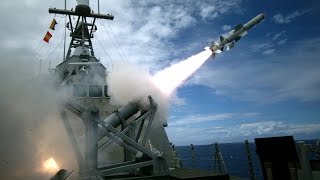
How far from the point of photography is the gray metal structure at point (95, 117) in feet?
30.6

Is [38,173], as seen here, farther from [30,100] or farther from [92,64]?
[92,64]

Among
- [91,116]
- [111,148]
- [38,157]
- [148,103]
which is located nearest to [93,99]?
[111,148]

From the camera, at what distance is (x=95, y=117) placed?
9352 millimetres

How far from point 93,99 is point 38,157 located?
5.11 meters

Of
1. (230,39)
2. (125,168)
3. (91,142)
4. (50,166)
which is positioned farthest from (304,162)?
(50,166)

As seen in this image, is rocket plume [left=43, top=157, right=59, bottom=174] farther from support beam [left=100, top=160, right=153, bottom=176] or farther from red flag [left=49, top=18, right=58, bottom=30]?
red flag [left=49, top=18, right=58, bottom=30]

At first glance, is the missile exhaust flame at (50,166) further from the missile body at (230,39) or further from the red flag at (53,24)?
the red flag at (53,24)

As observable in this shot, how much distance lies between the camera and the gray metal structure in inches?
367

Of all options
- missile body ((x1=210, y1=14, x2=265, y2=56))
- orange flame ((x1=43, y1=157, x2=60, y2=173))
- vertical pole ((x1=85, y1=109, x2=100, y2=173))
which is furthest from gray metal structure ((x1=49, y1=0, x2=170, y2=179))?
missile body ((x1=210, y1=14, x2=265, y2=56))

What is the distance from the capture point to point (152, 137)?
49.2 feet

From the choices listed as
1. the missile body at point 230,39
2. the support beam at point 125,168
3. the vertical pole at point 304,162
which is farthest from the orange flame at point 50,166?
the vertical pole at point 304,162

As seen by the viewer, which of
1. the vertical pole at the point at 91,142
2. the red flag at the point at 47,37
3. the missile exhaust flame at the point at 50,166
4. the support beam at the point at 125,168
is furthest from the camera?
the red flag at the point at 47,37

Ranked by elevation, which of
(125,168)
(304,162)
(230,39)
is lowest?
(304,162)

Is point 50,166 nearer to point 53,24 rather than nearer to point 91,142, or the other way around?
point 91,142
